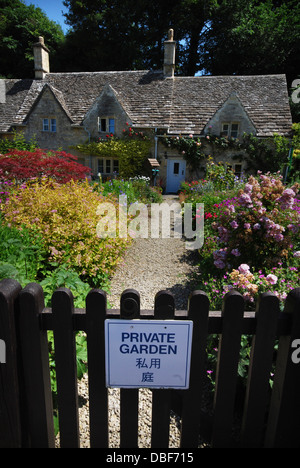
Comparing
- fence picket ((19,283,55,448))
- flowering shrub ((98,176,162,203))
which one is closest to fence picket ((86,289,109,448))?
fence picket ((19,283,55,448))

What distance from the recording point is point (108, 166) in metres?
16.8

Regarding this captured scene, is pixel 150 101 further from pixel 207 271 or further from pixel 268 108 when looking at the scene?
pixel 207 271

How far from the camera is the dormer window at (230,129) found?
15.1 metres

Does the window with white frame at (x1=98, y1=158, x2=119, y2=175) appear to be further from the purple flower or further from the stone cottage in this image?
the purple flower

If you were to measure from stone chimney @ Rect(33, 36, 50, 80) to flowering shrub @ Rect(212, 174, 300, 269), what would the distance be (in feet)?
64.9

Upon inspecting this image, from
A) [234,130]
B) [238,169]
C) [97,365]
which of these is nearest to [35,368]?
[97,365]

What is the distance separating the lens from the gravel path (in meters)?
2.37

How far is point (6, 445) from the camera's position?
1.57 metres

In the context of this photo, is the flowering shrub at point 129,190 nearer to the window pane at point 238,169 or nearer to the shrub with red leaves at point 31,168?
the shrub with red leaves at point 31,168

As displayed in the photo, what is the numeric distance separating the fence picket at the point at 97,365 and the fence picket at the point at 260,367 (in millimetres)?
827

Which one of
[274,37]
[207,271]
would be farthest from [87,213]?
[274,37]

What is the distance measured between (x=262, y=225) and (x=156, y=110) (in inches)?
549

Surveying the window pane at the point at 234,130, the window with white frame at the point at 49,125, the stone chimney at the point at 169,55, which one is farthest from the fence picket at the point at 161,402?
the stone chimney at the point at 169,55

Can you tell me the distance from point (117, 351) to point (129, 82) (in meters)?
19.0
